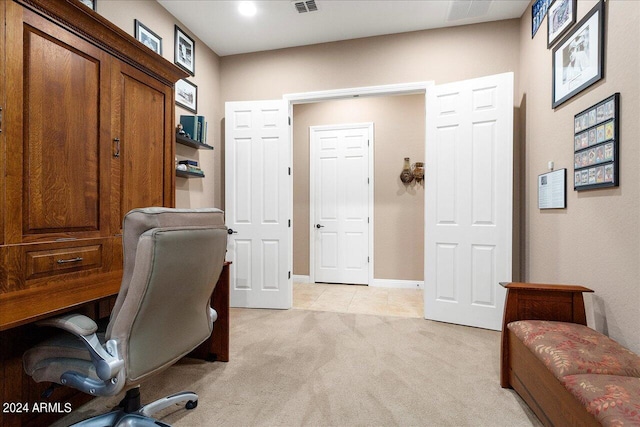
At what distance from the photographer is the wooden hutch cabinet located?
136cm

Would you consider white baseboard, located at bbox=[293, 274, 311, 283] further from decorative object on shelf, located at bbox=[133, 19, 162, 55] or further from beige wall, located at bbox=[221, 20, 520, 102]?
decorative object on shelf, located at bbox=[133, 19, 162, 55]

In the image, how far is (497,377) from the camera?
200cm

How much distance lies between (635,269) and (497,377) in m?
1.01

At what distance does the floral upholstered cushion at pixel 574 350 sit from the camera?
126 cm

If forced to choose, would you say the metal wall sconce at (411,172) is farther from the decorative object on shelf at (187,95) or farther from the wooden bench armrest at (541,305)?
the decorative object on shelf at (187,95)

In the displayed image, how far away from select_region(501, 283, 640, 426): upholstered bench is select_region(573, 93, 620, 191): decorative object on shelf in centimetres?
69

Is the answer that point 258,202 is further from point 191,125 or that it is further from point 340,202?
point 340,202

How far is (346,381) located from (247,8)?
10.8 ft

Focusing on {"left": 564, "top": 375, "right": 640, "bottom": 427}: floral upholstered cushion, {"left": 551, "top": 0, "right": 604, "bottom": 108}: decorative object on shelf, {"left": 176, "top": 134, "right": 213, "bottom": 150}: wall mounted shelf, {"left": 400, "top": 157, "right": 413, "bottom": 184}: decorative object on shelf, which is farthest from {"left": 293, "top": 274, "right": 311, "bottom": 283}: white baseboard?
{"left": 564, "top": 375, "right": 640, "bottom": 427}: floral upholstered cushion

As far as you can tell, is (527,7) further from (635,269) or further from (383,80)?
(635,269)

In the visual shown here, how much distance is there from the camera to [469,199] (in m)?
2.93

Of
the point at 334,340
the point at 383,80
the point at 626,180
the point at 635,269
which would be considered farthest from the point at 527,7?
the point at 334,340

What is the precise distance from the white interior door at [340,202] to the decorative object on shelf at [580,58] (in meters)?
2.48

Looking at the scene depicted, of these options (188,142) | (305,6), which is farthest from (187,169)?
(305,6)
